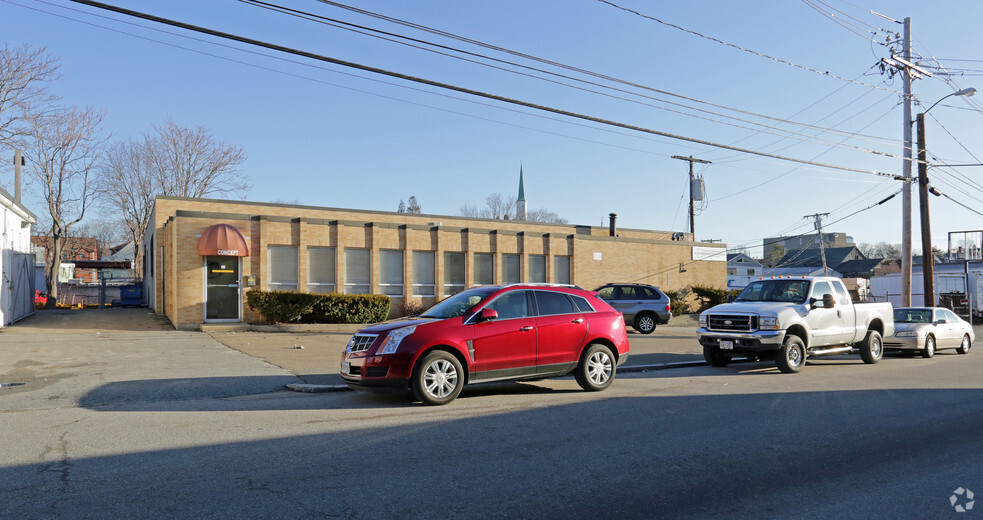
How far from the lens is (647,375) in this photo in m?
13.3

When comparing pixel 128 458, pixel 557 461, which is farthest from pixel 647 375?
pixel 128 458

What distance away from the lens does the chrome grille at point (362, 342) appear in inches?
365

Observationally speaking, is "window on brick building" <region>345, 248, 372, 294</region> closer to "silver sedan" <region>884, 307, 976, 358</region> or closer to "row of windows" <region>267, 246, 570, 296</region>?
"row of windows" <region>267, 246, 570, 296</region>

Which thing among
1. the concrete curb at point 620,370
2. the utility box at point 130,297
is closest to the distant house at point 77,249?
the utility box at point 130,297

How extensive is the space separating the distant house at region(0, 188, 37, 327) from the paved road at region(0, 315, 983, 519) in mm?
11765

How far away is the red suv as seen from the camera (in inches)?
356

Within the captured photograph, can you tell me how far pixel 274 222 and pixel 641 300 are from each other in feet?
43.6

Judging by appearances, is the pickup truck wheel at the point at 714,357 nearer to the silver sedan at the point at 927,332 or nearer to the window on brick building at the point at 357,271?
the silver sedan at the point at 927,332

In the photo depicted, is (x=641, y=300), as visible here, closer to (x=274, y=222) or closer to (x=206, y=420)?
(x=274, y=222)

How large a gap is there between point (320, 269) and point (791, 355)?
1631 centimetres

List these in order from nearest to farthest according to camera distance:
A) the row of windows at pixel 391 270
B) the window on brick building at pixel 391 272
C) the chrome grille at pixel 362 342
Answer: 1. the chrome grille at pixel 362 342
2. the row of windows at pixel 391 270
3. the window on brick building at pixel 391 272

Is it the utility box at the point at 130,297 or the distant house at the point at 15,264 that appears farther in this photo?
the utility box at the point at 130,297

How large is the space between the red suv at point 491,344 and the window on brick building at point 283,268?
1432 cm

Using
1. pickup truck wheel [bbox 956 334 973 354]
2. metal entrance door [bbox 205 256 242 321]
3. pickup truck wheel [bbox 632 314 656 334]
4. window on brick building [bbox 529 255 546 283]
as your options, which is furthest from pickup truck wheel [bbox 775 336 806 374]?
window on brick building [bbox 529 255 546 283]
